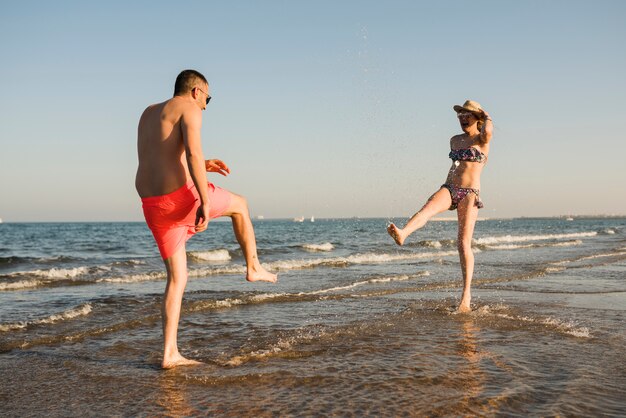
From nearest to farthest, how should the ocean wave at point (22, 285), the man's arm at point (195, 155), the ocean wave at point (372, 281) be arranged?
the man's arm at point (195, 155), the ocean wave at point (372, 281), the ocean wave at point (22, 285)

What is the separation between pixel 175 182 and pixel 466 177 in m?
3.40

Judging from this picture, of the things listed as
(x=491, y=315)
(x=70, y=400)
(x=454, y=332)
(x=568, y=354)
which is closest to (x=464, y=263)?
(x=491, y=315)

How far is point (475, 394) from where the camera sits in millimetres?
3094

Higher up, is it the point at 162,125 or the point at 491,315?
the point at 162,125

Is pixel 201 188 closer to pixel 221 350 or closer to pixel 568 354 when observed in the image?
pixel 221 350

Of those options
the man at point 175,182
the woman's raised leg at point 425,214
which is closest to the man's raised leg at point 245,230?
the man at point 175,182

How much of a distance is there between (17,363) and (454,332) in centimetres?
359

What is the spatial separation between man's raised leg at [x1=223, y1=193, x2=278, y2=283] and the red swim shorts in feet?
0.64

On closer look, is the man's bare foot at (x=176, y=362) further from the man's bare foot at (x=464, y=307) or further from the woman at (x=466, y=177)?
the man's bare foot at (x=464, y=307)

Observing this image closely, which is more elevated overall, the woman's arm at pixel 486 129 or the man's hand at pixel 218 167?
the woman's arm at pixel 486 129

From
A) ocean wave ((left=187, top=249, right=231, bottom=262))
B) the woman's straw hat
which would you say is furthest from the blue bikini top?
ocean wave ((left=187, top=249, right=231, bottom=262))

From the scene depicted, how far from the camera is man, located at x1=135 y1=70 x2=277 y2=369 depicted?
373 cm

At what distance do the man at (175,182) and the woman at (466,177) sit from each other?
2.81 m

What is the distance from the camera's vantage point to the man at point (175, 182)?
3.73m
